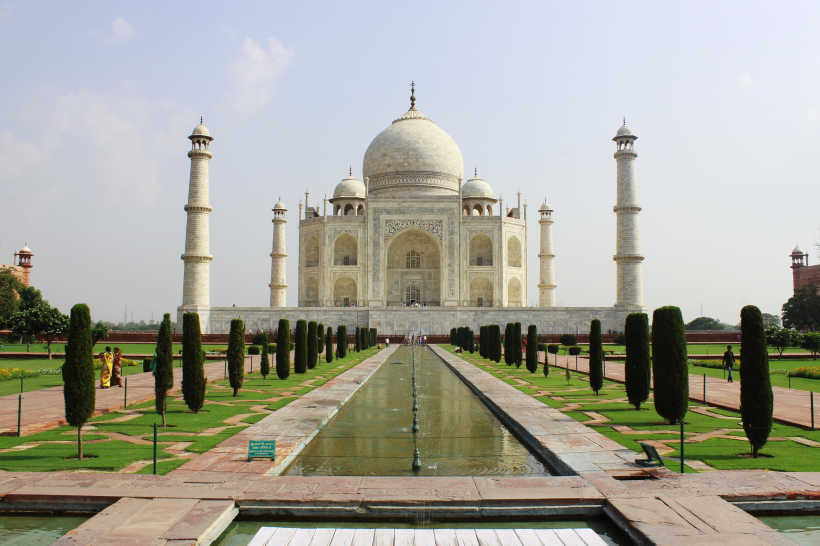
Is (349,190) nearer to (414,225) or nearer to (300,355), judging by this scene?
(414,225)

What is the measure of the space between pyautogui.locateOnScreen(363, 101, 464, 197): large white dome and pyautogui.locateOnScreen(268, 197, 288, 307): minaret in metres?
5.65

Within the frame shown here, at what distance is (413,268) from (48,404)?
82.5 feet

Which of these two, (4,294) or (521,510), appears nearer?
(521,510)

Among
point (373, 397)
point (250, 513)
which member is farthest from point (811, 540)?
point (373, 397)

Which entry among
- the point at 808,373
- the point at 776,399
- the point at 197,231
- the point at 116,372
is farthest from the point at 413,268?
the point at 776,399

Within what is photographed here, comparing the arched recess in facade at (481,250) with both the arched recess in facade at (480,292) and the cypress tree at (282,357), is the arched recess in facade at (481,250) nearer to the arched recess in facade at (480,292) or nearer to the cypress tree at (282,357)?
the arched recess in facade at (480,292)

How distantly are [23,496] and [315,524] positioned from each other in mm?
2005

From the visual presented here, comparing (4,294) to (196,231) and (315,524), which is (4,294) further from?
(315,524)

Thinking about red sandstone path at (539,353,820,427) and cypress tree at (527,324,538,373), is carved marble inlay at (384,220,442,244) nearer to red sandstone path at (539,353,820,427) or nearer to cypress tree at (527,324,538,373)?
cypress tree at (527,324,538,373)

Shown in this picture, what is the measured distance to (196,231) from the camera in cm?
2502

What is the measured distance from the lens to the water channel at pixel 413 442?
532 cm

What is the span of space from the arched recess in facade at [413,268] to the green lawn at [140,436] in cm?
2303

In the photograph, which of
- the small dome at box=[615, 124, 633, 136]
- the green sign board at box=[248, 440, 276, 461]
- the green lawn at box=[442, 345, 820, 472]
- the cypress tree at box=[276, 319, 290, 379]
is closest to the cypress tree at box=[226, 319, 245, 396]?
the cypress tree at box=[276, 319, 290, 379]

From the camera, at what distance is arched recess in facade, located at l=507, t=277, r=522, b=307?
32.6m
